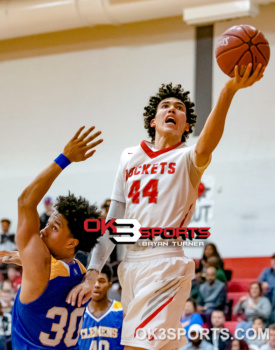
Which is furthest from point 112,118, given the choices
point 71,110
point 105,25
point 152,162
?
point 152,162

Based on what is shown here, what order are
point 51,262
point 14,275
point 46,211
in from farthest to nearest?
point 46,211, point 14,275, point 51,262

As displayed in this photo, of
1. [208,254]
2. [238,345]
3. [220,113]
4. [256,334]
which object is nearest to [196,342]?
[238,345]

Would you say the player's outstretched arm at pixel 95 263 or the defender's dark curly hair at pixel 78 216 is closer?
the player's outstretched arm at pixel 95 263

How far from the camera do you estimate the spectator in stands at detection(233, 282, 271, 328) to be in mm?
9445

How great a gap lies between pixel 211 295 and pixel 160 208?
18.9 feet

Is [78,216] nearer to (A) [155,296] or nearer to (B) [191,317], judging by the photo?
(A) [155,296]

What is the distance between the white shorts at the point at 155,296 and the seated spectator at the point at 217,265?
19.6ft

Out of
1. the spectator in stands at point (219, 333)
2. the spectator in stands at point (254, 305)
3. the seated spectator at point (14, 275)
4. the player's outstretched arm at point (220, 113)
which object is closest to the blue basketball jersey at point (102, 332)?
the spectator in stands at point (219, 333)

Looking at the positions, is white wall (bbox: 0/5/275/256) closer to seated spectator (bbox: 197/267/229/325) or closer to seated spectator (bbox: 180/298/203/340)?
seated spectator (bbox: 197/267/229/325)

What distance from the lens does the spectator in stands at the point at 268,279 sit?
9750 millimetres

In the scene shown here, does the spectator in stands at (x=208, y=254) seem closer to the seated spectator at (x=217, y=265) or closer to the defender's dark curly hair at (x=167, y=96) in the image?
the seated spectator at (x=217, y=265)

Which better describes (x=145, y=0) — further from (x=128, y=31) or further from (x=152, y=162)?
(x=152, y=162)

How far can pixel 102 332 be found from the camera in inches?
264

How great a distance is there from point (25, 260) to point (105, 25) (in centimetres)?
963
